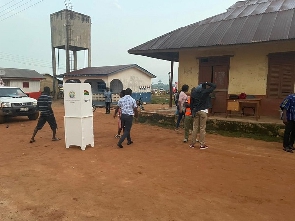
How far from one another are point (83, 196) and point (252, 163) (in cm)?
371

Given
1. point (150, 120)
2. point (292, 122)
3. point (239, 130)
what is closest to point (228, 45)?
point (239, 130)

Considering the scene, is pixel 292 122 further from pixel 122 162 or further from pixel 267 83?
pixel 122 162

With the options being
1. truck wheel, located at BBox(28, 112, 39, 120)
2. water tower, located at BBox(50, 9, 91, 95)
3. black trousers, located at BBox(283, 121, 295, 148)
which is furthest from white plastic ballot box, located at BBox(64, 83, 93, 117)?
water tower, located at BBox(50, 9, 91, 95)

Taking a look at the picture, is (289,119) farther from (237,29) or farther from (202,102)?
(237,29)

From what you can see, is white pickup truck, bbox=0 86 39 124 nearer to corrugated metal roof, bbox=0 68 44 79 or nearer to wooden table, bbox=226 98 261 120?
wooden table, bbox=226 98 261 120

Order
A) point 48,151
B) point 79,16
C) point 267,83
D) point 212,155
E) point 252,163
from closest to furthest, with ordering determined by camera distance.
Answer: point 252,163 < point 212,155 < point 48,151 < point 267,83 < point 79,16

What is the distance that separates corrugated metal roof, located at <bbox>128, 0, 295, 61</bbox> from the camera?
28.5 ft

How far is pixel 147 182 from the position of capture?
14.5 feet

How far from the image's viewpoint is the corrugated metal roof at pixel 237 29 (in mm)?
8688

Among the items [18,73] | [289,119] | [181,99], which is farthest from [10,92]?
[18,73]

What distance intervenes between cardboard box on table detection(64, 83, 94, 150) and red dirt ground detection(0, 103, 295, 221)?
0.30 meters

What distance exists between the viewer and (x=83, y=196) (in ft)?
12.6

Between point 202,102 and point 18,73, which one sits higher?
point 18,73

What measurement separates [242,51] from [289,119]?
4264mm
